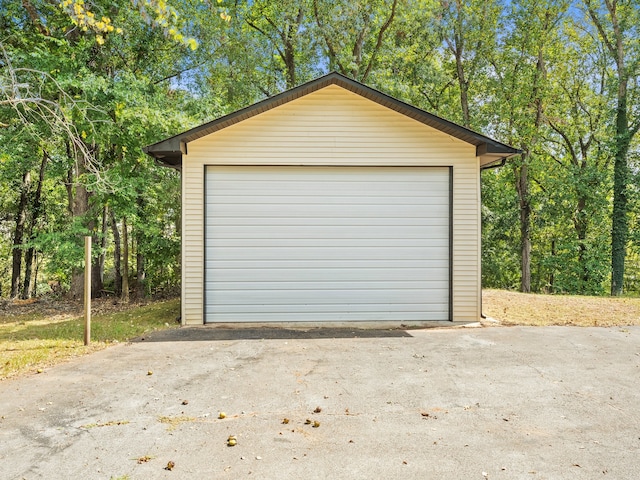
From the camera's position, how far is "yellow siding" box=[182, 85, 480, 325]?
7789 millimetres

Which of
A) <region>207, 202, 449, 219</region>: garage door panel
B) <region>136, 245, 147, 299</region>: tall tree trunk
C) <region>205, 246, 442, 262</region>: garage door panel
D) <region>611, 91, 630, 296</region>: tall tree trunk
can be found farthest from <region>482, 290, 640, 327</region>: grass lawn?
<region>136, 245, 147, 299</region>: tall tree trunk

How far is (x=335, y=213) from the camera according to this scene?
26.1 ft

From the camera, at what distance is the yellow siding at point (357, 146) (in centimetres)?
779

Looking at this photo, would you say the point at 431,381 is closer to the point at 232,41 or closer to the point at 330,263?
the point at 330,263

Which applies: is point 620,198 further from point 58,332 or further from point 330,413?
point 58,332

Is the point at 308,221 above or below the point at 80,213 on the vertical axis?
below

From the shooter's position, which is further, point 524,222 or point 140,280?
point 524,222

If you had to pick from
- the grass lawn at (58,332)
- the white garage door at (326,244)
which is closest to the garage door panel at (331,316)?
the white garage door at (326,244)

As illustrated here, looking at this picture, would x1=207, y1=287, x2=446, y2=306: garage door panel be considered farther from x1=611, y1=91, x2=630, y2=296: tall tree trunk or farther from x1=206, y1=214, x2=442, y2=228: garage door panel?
x1=611, y1=91, x2=630, y2=296: tall tree trunk

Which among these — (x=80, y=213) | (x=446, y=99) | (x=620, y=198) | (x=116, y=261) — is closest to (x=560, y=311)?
(x=620, y=198)

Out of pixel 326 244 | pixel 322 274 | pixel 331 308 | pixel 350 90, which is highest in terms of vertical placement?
pixel 350 90

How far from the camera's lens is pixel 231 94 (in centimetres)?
1656

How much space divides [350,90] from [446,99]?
14.5 meters

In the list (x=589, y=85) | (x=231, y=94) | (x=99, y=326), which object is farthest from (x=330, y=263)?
(x=589, y=85)
